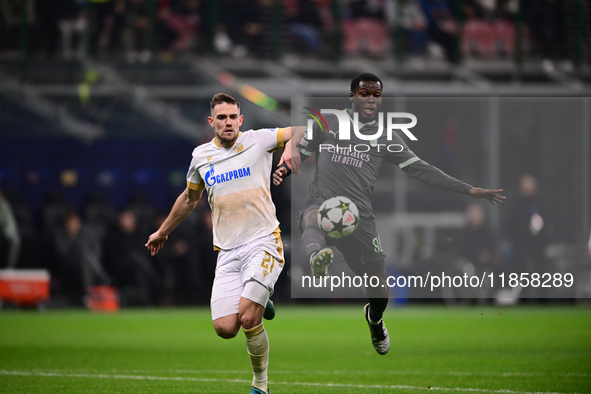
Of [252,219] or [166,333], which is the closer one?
[252,219]

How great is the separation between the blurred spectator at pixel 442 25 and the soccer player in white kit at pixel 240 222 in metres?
14.2

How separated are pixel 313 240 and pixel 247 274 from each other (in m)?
0.94

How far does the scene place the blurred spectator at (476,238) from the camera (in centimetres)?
765

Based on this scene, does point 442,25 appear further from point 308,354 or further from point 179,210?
point 179,210

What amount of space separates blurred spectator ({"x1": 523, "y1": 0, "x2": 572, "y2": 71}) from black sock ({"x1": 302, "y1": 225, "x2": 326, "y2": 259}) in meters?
12.4

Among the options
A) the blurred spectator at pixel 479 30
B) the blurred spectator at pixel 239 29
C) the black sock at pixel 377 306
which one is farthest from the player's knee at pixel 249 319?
the blurred spectator at pixel 479 30

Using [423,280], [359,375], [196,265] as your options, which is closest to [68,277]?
[196,265]

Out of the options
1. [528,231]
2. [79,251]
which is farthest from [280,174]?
[79,251]

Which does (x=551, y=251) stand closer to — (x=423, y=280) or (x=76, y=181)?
(x=423, y=280)

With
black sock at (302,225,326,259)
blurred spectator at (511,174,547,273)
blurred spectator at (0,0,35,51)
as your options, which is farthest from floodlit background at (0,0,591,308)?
black sock at (302,225,326,259)

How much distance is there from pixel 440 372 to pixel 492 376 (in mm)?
542

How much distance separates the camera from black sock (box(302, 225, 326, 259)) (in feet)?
22.3

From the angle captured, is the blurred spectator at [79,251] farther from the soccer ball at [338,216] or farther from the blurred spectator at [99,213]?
the soccer ball at [338,216]

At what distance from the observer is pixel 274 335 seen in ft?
41.1
